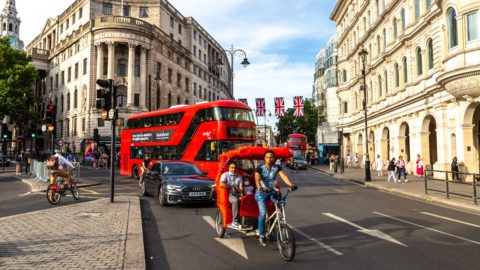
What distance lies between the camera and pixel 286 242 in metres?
5.81

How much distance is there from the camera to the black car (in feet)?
36.3

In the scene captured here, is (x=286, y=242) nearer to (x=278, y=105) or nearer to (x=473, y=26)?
(x=473, y=26)

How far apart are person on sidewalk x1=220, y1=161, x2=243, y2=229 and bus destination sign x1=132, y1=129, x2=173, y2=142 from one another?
557 inches

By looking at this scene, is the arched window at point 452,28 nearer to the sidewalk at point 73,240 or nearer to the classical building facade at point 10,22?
the sidewalk at point 73,240

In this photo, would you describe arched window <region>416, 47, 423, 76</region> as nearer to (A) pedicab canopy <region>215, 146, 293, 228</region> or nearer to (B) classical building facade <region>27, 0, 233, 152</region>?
(A) pedicab canopy <region>215, 146, 293, 228</region>

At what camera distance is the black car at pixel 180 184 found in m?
11.1

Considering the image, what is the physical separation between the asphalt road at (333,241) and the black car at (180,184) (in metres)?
0.39

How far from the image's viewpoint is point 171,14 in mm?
57562

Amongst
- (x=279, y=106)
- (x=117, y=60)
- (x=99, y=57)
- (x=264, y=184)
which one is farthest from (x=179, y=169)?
(x=117, y=60)

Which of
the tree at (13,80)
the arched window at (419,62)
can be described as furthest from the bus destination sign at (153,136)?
the tree at (13,80)

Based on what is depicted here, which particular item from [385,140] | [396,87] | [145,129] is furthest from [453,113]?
[145,129]

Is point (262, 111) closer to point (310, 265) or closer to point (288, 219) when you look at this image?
point (288, 219)

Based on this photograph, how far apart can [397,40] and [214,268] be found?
30.8 meters

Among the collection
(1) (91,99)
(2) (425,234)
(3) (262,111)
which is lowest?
(2) (425,234)
